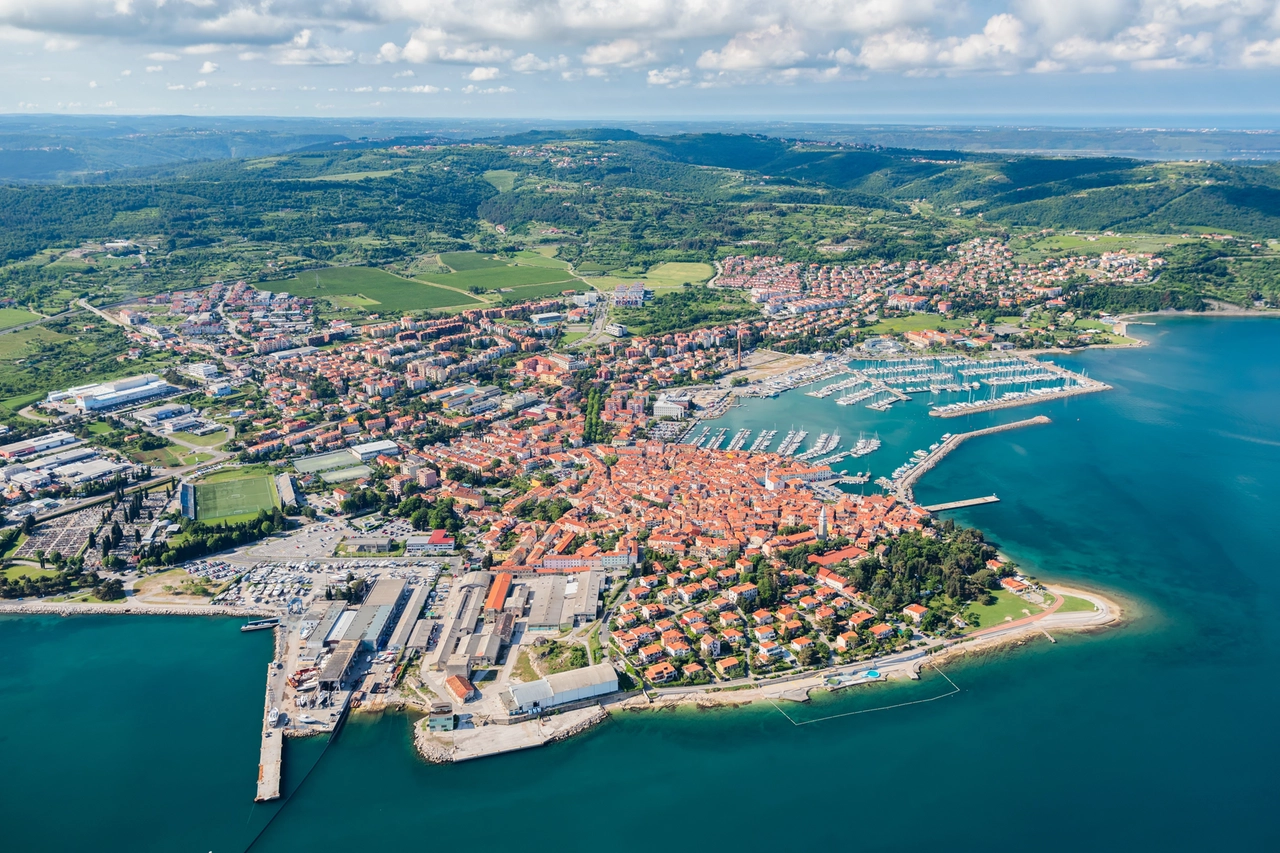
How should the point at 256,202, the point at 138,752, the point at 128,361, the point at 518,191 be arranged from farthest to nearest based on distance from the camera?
the point at 518,191 → the point at 256,202 → the point at 128,361 → the point at 138,752

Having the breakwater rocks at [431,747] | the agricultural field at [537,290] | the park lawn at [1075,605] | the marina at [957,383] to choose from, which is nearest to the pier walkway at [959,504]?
the park lawn at [1075,605]

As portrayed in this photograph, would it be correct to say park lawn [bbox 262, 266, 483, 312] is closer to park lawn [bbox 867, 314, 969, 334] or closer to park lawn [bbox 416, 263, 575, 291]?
park lawn [bbox 416, 263, 575, 291]

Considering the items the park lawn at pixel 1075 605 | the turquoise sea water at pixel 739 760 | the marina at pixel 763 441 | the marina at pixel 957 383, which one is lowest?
the turquoise sea water at pixel 739 760

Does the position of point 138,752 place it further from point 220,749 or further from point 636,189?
point 636,189

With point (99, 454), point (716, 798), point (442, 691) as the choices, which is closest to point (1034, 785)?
point (716, 798)

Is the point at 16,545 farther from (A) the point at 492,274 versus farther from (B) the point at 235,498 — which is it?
(A) the point at 492,274

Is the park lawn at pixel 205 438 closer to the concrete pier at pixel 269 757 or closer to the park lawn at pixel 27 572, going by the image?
the park lawn at pixel 27 572
